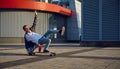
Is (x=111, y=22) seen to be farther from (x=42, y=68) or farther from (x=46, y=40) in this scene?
(x=42, y=68)

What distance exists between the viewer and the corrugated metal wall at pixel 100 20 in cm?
2438

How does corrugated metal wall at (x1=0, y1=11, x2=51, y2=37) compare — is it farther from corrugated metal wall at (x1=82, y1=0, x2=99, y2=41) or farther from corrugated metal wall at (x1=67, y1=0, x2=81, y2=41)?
corrugated metal wall at (x1=82, y1=0, x2=99, y2=41)

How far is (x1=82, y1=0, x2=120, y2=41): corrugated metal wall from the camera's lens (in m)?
24.4

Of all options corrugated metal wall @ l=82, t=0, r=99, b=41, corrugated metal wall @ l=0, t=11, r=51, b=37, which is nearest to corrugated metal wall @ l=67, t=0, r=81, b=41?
corrugated metal wall @ l=0, t=11, r=51, b=37

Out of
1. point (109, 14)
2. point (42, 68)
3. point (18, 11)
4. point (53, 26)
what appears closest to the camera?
point (42, 68)

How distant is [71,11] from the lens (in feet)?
153

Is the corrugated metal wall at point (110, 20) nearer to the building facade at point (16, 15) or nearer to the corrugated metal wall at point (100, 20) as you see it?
the corrugated metal wall at point (100, 20)

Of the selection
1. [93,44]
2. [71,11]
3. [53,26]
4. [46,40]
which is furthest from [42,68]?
[71,11]

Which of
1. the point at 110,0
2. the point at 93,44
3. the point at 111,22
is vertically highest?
the point at 110,0

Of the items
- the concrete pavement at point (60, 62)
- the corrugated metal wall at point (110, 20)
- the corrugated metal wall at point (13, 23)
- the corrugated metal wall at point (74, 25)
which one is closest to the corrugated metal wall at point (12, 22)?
the corrugated metal wall at point (13, 23)

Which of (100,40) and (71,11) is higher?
(71,11)

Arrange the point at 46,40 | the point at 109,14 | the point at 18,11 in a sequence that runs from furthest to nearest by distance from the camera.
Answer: the point at 18,11
the point at 109,14
the point at 46,40

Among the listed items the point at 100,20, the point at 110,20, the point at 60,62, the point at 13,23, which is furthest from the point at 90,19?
the point at 13,23

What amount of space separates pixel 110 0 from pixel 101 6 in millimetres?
867
